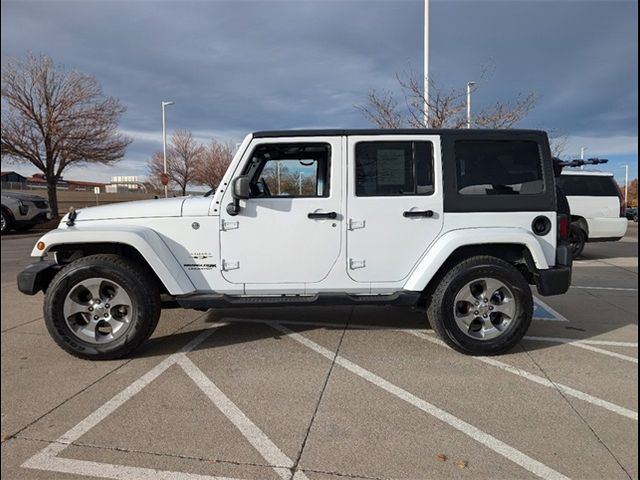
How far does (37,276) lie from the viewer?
3842mm

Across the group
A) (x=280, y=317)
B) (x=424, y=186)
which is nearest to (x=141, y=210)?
(x=280, y=317)

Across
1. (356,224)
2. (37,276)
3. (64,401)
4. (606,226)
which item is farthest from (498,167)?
(606,226)

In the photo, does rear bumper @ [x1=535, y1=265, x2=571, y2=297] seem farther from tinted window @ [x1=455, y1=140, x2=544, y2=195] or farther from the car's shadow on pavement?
tinted window @ [x1=455, y1=140, x2=544, y2=195]

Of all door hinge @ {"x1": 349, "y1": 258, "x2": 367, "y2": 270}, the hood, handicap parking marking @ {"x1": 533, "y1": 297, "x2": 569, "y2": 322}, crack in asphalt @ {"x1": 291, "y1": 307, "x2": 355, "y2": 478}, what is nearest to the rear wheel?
handicap parking marking @ {"x1": 533, "y1": 297, "x2": 569, "y2": 322}

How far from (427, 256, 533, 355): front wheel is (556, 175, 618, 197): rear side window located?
797cm

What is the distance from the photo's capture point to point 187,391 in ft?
10.7

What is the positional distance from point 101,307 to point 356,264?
2.29 meters

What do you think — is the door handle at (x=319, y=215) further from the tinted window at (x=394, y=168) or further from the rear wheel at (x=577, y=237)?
the rear wheel at (x=577, y=237)

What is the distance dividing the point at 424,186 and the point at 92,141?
19.5m

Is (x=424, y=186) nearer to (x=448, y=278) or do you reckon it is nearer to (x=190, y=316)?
(x=448, y=278)

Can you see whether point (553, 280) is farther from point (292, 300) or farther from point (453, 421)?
point (292, 300)

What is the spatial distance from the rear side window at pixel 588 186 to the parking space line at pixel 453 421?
9.12 meters

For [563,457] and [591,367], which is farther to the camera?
[591,367]

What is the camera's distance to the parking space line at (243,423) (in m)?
2.46
